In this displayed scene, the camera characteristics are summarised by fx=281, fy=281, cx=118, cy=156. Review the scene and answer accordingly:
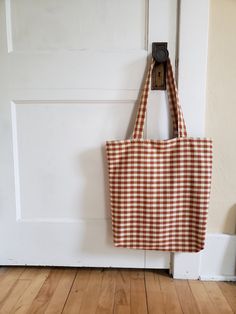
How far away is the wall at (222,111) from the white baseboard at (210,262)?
0.05 metres

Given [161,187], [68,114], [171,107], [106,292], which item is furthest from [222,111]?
[106,292]

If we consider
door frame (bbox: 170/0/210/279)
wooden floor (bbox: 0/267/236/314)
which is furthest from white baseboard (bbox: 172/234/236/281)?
door frame (bbox: 170/0/210/279)

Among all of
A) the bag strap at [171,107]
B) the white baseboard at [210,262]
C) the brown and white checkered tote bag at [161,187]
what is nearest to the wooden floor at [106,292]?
the white baseboard at [210,262]

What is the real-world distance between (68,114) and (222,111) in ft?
1.89

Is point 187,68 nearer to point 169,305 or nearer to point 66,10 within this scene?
point 66,10

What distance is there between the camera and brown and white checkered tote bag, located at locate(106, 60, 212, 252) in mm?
979

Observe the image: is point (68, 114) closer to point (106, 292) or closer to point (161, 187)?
point (161, 187)

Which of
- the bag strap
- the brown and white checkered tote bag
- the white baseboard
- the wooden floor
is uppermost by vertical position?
the bag strap

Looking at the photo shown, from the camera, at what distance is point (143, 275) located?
3.71 feet

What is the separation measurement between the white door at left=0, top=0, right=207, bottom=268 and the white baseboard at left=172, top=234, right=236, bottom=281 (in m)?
0.06

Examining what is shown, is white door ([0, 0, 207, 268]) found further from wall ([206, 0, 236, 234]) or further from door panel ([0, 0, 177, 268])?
wall ([206, 0, 236, 234])

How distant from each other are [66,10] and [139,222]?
817mm

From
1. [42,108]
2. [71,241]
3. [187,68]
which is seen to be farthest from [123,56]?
[71,241]

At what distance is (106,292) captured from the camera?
3.35 ft
